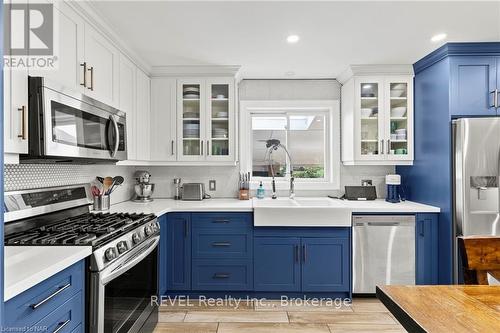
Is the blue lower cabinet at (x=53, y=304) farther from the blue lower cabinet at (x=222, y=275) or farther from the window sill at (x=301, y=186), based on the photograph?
the window sill at (x=301, y=186)

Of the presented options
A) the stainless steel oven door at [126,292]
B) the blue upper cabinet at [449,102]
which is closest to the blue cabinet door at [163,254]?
the stainless steel oven door at [126,292]

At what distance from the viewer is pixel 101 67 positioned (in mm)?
2348

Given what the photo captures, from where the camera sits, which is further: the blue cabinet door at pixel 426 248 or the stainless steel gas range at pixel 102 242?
the blue cabinet door at pixel 426 248

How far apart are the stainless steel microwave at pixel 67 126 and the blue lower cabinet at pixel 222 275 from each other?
1.30m

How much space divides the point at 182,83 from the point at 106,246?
2.26 m

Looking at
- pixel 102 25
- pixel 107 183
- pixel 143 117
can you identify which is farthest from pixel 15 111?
pixel 143 117

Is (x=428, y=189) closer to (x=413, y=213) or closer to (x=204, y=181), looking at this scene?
(x=413, y=213)

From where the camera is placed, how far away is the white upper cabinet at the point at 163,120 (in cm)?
346

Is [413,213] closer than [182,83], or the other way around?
[413,213]

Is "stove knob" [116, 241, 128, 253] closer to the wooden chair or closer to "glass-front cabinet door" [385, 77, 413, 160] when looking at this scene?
the wooden chair

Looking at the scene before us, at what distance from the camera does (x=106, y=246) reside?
1.62m

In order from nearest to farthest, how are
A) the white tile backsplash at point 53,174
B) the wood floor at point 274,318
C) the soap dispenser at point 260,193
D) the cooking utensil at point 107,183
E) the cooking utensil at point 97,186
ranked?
→ the white tile backsplash at point 53,174, the wood floor at point 274,318, the cooking utensil at point 97,186, the cooking utensil at point 107,183, the soap dispenser at point 260,193

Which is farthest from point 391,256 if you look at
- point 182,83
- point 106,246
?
point 182,83

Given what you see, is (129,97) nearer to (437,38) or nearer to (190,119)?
(190,119)
